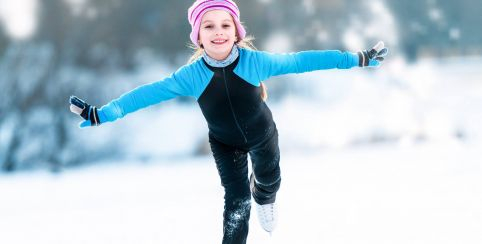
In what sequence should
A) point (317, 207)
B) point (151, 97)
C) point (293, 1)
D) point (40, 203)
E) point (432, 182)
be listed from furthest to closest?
point (293, 1) → point (40, 203) → point (432, 182) → point (317, 207) → point (151, 97)

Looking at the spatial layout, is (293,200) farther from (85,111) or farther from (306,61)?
(85,111)

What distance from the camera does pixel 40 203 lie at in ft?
12.2

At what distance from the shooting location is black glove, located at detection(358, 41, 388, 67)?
1888 millimetres

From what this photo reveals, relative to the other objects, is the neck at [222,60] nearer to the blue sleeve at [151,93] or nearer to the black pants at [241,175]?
the blue sleeve at [151,93]

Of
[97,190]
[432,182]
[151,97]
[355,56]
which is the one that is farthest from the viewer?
[97,190]

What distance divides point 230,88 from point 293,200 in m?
1.68

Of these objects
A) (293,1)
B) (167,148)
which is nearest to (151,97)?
(167,148)

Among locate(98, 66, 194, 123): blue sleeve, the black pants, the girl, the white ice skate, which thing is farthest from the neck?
the white ice skate

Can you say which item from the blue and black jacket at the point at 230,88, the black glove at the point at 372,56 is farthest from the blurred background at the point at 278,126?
the black glove at the point at 372,56

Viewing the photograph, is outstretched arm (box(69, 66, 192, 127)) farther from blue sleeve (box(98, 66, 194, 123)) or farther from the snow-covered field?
the snow-covered field

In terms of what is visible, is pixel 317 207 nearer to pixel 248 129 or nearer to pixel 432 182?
pixel 432 182

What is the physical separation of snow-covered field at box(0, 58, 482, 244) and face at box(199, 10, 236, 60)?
4.06ft

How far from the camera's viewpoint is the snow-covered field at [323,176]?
263cm

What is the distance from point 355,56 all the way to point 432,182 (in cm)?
203
